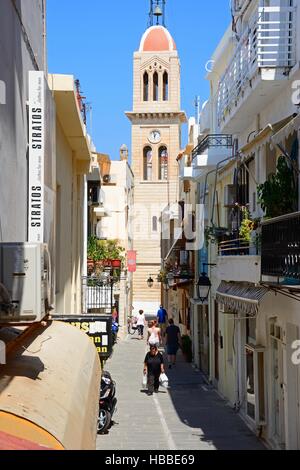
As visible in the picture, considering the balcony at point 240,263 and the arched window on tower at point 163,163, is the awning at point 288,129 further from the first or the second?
the arched window on tower at point 163,163

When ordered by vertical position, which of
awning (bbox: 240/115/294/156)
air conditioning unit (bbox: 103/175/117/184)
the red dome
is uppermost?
the red dome

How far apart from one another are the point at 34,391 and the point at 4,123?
3028 millimetres

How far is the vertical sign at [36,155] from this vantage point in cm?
870

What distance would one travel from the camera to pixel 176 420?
16.9m

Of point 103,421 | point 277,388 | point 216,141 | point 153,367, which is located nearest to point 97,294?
point 153,367

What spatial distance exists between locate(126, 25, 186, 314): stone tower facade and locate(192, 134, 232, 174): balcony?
132 ft

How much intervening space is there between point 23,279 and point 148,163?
59.9 meters

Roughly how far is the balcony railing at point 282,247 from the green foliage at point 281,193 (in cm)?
55

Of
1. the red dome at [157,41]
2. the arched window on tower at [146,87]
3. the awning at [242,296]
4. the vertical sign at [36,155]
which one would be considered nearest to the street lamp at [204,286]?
the awning at [242,296]

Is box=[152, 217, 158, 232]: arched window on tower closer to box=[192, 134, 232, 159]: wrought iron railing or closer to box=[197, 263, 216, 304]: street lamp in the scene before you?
box=[197, 263, 216, 304]: street lamp

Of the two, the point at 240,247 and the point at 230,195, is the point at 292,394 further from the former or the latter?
the point at 230,195

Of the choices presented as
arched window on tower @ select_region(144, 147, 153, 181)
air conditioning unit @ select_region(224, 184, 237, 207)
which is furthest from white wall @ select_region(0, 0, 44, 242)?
arched window on tower @ select_region(144, 147, 153, 181)

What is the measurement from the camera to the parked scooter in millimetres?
15047

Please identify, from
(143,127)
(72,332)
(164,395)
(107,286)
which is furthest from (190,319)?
(143,127)
